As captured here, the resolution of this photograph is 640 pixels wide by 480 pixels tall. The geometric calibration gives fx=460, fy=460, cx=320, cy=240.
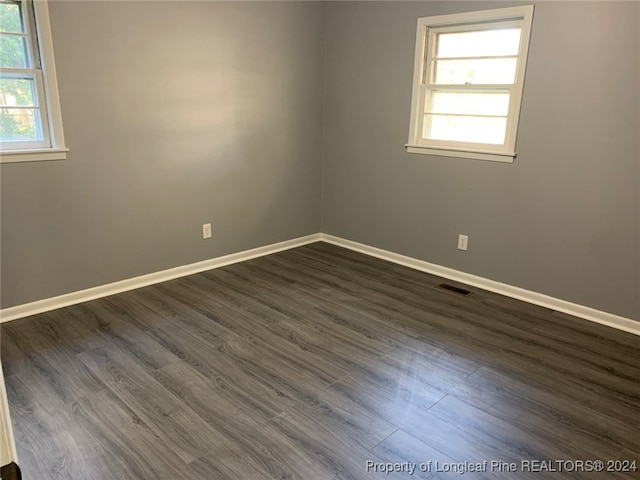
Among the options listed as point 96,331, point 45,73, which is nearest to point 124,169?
point 45,73

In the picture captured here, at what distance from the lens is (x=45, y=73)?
9.28 feet

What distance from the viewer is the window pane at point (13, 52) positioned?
272cm

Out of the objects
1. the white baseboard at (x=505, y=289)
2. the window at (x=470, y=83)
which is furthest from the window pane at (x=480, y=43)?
the white baseboard at (x=505, y=289)

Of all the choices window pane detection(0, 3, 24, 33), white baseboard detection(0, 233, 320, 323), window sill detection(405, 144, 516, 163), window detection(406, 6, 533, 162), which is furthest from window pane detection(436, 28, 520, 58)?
window pane detection(0, 3, 24, 33)

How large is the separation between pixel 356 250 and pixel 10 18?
3.19 metres

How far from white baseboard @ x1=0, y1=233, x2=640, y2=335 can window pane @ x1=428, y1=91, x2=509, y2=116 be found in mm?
1291

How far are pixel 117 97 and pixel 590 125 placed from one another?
3.16m

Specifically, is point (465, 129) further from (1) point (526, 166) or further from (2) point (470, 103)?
(1) point (526, 166)

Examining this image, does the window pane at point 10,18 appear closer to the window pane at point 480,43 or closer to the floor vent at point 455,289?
the window pane at point 480,43

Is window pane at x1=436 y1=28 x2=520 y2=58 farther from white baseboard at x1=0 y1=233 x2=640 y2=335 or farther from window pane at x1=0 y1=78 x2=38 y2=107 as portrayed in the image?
window pane at x1=0 y1=78 x2=38 y2=107

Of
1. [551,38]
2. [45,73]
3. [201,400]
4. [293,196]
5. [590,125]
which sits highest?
[551,38]

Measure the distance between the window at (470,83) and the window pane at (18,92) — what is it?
109 inches

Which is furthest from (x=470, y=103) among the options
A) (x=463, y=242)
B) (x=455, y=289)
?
(x=455, y=289)

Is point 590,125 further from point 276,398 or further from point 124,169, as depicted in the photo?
point 124,169
